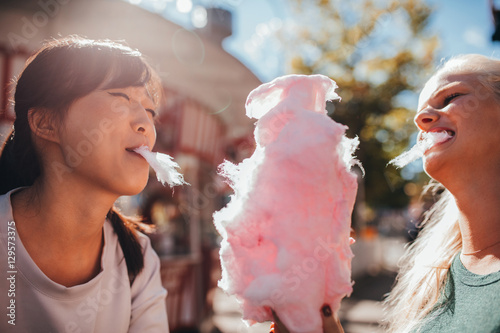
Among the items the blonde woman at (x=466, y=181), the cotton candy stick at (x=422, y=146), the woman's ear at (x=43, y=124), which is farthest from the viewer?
the woman's ear at (x=43, y=124)

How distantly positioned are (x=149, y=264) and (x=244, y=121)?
6.23 metres

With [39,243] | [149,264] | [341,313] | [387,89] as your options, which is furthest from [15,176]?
A: [387,89]

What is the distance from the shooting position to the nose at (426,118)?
1525 millimetres

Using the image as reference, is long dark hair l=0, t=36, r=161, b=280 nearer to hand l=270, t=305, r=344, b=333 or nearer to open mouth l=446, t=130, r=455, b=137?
hand l=270, t=305, r=344, b=333

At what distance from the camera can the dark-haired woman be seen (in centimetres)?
147

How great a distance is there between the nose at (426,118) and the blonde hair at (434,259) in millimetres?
220

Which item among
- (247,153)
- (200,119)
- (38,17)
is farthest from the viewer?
(247,153)

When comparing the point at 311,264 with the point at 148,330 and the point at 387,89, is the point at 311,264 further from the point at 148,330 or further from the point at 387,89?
the point at 387,89

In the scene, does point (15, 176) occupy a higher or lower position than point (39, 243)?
higher

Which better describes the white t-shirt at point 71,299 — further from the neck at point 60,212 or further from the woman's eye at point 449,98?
the woman's eye at point 449,98

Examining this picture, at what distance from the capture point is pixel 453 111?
1.46 metres

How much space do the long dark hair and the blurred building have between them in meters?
1.09

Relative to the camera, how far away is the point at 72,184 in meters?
1.58

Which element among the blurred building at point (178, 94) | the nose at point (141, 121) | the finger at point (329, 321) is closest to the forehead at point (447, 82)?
the finger at point (329, 321)
